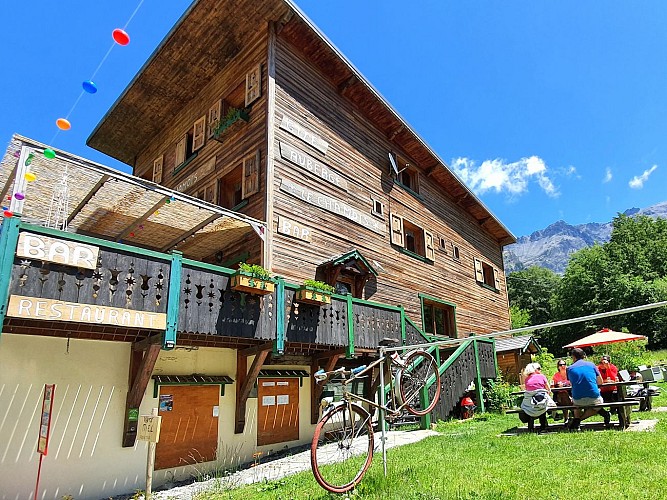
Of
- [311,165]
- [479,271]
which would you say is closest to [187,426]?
[311,165]

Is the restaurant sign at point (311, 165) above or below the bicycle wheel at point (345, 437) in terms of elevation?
above

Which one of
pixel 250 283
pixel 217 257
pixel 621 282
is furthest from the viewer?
pixel 621 282

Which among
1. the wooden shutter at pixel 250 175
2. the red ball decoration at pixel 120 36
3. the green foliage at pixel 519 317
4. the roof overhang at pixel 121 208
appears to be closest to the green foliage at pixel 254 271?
the roof overhang at pixel 121 208

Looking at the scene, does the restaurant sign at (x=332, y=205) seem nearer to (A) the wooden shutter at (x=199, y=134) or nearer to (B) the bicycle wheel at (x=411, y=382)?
(A) the wooden shutter at (x=199, y=134)

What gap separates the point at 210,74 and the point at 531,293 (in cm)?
5997

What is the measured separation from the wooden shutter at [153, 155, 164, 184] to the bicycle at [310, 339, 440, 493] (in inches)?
509

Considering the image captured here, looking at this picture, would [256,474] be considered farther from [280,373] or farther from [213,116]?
[213,116]

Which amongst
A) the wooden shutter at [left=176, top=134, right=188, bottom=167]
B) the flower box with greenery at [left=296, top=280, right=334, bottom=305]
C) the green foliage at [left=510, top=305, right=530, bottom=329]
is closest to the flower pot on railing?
the flower box with greenery at [left=296, top=280, right=334, bottom=305]

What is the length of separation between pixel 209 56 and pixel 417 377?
12.0 m

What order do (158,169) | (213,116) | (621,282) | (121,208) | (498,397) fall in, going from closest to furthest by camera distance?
(121,208)
(498,397)
(213,116)
(158,169)
(621,282)

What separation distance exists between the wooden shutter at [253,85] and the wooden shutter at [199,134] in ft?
7.87

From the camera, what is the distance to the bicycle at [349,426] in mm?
5379

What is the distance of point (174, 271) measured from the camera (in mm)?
7648

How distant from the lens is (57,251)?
639 cm
